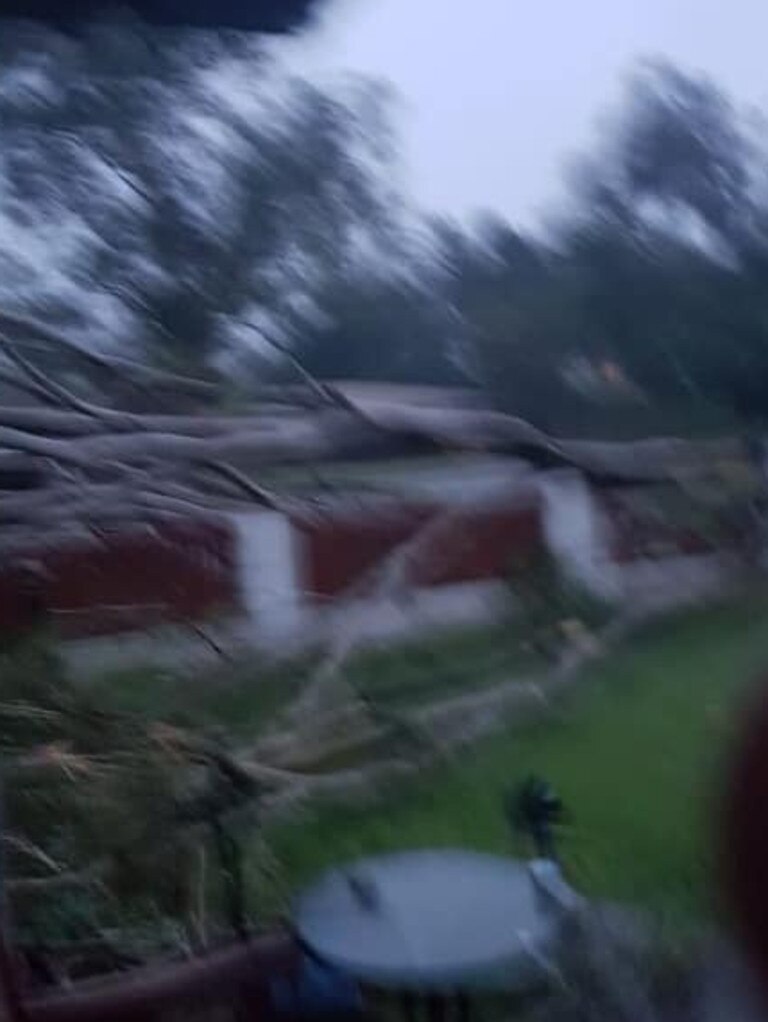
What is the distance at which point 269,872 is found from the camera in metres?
3.28

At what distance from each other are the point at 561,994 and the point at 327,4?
5.32 ft

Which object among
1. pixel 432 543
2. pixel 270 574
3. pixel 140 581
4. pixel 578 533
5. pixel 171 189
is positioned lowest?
pixel 140 581

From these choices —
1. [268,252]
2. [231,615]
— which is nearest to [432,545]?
[231,615]

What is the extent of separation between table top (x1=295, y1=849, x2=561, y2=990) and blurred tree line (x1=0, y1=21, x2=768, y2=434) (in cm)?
73

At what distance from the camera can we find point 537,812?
315 centimetres

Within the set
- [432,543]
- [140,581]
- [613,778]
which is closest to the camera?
[613,778]

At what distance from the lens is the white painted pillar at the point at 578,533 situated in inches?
127

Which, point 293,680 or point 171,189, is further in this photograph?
point 171,189

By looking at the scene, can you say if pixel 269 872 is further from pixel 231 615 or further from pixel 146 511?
pixel 146 511

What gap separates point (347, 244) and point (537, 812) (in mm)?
971

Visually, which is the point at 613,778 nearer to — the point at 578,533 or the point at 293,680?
the point at 578,533

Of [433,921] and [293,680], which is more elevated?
[293,680]

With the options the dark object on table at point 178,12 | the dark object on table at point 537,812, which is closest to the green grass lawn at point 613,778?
the dark object on table at point 537,812

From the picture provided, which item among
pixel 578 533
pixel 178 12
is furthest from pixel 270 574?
pixel 178 12
